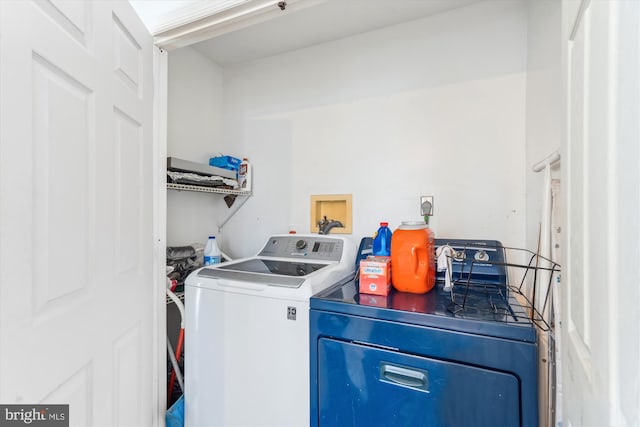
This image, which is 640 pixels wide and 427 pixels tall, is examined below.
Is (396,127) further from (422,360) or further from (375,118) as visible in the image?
(422,360)

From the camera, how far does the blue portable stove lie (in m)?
0.84

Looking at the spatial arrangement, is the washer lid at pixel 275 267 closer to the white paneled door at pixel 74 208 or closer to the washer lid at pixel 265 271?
the washer lid at pixel 265 271

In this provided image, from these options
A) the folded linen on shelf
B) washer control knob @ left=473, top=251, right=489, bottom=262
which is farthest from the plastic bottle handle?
the folded linen on shelf

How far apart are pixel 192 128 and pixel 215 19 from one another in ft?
3.60

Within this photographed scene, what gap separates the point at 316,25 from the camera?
6.13 ft

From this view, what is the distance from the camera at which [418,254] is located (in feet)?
4.01

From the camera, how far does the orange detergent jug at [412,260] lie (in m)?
1.21

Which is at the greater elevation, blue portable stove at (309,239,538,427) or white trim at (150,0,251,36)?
white trim at (150,0,251,36)

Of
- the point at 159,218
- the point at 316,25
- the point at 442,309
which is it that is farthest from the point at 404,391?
the point at 316,25

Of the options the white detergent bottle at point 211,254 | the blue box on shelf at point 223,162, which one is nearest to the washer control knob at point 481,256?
the white detergent bottle at point 211,254

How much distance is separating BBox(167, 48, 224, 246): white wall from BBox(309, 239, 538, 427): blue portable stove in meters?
1.40

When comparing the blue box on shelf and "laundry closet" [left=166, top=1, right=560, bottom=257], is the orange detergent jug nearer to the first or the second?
"laundry closet" [left=166, top=1, right=560, bottom=257]

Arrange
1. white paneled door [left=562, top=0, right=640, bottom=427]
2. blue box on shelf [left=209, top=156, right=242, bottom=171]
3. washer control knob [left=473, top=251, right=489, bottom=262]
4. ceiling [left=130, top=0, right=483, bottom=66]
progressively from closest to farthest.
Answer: white paneled door [left=562, top=0, right=640, bottom=427]
washer control knob [left=473, top=251, right=489, bottom=262]
ceiling [left=130, top=0, right=483, bottom=66]
blue box on shelf [left=209, top=156, right=242, bottom=171]

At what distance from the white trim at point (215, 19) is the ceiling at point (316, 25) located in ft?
0.76
